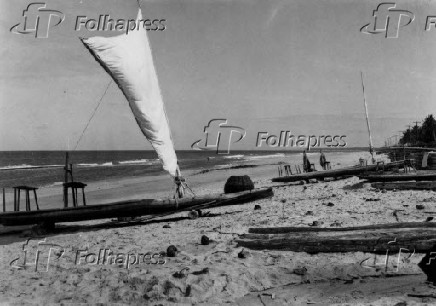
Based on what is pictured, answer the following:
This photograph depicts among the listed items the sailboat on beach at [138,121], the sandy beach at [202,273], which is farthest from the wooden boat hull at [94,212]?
the sandy beach at [202,273]

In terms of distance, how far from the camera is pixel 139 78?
8.70m

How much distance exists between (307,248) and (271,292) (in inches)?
53.0

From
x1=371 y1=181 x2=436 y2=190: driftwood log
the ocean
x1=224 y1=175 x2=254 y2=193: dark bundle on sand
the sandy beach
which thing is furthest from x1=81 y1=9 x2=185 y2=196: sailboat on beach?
x1=371 y1=181 x2=436 y2=190: driftwood log

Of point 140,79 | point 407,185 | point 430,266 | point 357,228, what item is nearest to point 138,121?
point 140,79

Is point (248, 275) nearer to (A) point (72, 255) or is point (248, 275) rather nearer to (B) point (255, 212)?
Result: (A) point (72, 255)

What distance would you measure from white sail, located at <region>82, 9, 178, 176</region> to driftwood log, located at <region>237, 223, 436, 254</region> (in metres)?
3.65

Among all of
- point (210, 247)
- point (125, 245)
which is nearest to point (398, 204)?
point (210, 247)

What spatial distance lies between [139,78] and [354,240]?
19.1 ft

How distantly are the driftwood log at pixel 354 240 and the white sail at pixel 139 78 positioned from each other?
144 inches

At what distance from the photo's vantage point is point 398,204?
31.7 ft

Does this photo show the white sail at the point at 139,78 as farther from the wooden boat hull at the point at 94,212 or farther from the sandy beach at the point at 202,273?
the sandy beach at the point at 202,273

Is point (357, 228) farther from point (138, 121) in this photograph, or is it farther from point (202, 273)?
point (138, 121)

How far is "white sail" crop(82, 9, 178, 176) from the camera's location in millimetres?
8234

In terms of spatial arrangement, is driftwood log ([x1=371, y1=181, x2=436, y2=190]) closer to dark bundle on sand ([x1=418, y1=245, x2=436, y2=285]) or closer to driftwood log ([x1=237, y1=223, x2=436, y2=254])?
driftwood log ([x1=237, y1=223, x2=436, y2=254])
